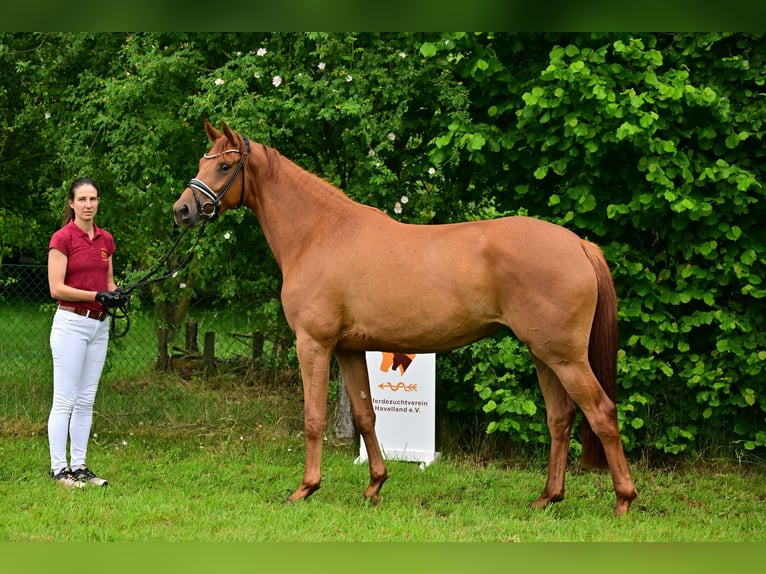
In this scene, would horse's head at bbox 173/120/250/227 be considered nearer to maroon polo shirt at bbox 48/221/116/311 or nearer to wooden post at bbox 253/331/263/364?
maroon polo shirt at bbox 48/221/116/311

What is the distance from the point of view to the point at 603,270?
4.84 metres

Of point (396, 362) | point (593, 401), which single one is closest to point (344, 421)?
point (396, 362)

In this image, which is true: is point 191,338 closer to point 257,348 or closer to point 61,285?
point 257,348

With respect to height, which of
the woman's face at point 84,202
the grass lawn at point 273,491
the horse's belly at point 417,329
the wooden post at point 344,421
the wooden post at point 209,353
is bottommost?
the grass lawn at point 273,491

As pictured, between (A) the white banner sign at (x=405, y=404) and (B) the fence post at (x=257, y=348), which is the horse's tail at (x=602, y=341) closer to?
(A) the white banner sign at (x=405, y=404)

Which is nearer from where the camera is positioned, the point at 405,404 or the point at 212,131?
the point at 212,131

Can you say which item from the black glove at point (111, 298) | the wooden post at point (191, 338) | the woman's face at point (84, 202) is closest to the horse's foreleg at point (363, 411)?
the black glove at point (111, 298)

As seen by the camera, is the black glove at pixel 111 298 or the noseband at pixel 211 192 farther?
the black glove at pixel 111 298

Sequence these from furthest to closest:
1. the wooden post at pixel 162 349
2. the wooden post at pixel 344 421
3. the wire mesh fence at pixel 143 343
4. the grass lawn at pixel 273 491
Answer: the wooden post at pixel 162 349 < the wire mesh fence at pixel 143 343 < the wooden post at pixel 344 421 < the grass lawn at pixel 273 491

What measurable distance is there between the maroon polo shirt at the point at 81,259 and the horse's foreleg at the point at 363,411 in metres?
1.80

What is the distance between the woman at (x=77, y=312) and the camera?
5.25 metres

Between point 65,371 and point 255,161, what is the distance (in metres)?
1.99

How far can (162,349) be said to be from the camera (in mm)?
9109

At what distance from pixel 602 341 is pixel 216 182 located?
279 centimetres
